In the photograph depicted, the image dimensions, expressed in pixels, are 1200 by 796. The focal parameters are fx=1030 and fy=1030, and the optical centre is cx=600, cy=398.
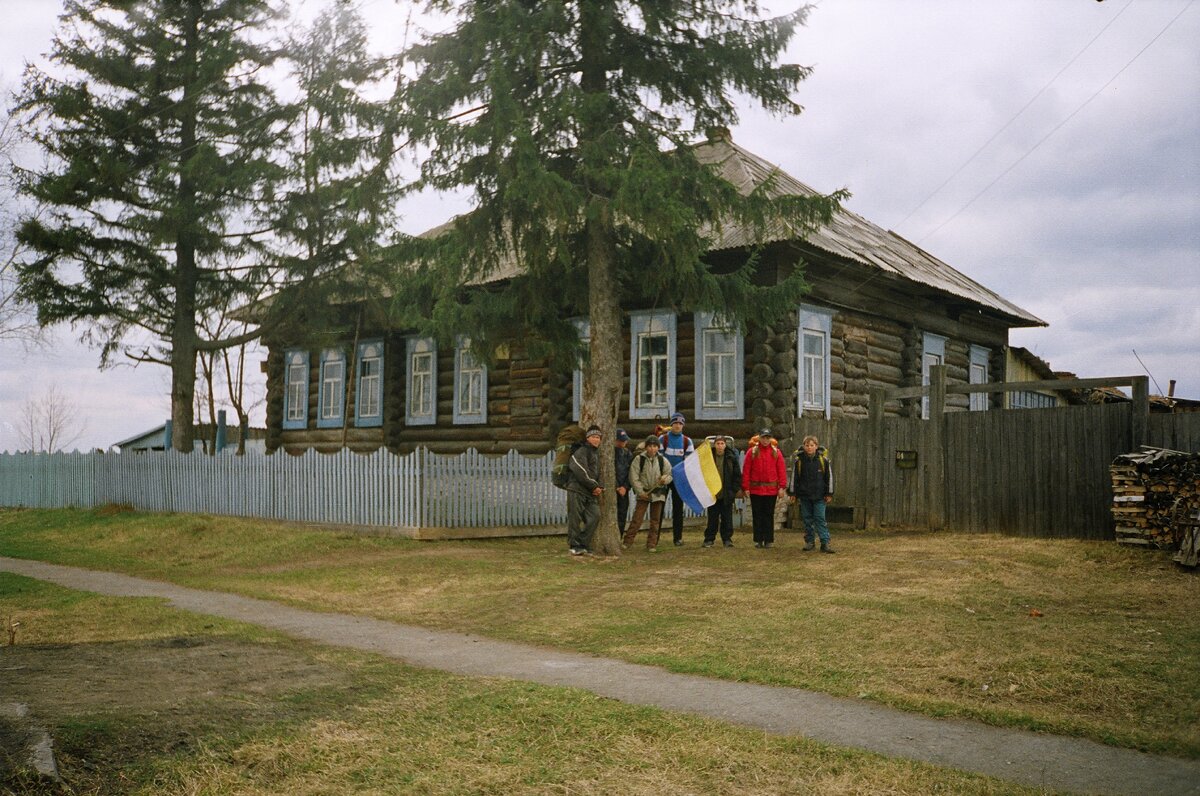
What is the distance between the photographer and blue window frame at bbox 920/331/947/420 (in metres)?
24.6

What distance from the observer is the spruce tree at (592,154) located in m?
14.0

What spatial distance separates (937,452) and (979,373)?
1150 centimetres

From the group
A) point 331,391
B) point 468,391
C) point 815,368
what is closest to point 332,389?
point 331,391

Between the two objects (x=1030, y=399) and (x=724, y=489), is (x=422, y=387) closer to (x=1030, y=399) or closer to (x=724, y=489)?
(x=724, y=489)

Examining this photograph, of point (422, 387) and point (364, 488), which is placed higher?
point (422, 387)

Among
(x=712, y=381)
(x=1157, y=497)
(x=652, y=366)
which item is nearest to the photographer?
(x=1157, y=497)

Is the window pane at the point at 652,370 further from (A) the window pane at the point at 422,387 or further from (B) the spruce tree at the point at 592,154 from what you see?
(A) the window pane at the point at 422,387

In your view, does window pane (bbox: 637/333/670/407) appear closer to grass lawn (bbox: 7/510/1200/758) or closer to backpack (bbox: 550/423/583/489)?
grass lawn (bbox: 7/510/1200/758)

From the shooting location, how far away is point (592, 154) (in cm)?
1409

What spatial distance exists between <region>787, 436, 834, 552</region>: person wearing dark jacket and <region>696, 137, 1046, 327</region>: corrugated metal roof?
4301 millimetres

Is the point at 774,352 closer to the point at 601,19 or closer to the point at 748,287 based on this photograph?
the point at 748,287

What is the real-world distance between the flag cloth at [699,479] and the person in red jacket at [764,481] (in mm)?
487

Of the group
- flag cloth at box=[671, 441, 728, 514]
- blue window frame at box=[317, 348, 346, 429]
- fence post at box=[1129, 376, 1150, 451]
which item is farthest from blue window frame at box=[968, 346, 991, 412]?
blue window frame at box=[317, 348, 346, 429]

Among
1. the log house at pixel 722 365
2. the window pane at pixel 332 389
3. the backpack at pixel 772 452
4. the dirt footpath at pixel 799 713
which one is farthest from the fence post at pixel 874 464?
the window pane at pixel 332 389
